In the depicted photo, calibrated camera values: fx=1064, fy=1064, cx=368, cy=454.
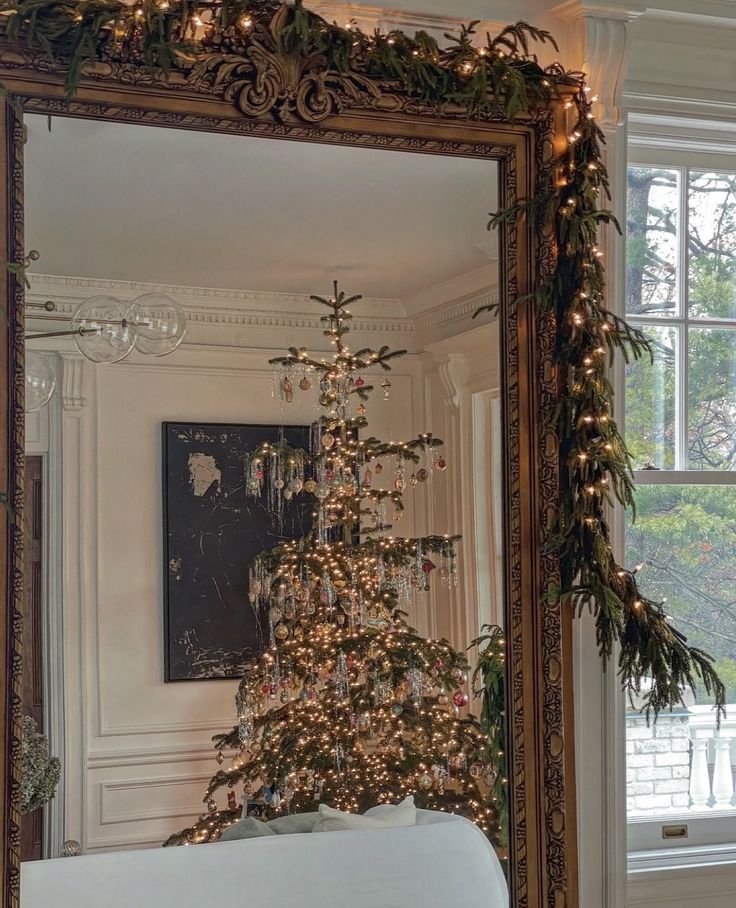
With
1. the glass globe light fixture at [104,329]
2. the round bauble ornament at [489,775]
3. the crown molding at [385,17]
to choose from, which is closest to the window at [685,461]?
the round bauble ornament at [489,775]

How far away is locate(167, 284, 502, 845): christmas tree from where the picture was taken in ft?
6.68

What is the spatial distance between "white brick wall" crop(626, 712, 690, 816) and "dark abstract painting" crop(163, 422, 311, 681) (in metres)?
1.03

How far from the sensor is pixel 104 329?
1.95 meters

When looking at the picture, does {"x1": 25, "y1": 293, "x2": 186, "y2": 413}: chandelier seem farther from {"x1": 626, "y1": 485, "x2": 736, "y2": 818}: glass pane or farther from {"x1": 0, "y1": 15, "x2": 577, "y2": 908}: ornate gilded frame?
{"x1": 626, "y1": 485, "x2": 736, "y2": 818}: glass pane

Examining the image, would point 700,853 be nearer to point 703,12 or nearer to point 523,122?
point 523,122

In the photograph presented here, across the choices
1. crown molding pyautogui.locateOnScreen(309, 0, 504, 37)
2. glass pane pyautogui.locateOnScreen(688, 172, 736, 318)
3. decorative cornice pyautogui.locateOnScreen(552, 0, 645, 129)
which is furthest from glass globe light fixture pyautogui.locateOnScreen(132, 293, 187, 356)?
glass pane pyautogui.locateOnScreen(688, 172, 736, 318)

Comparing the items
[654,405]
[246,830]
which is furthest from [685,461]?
[246,830]

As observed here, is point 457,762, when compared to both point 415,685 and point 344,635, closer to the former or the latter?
point 415,685

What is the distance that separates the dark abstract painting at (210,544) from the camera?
1995mm

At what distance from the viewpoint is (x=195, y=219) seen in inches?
79.7

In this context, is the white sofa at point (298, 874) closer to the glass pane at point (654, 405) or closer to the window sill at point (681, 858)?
the window sill at point (681, 858)

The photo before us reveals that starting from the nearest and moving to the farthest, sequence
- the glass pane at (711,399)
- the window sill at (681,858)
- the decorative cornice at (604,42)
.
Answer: the decorative cornice at (604,42) → the window sill at (681,858) → the glass pane at (711,399)

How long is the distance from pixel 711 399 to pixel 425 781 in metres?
1.16

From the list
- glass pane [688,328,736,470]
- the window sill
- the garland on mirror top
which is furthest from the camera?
glass pane [688,328,736,470]
